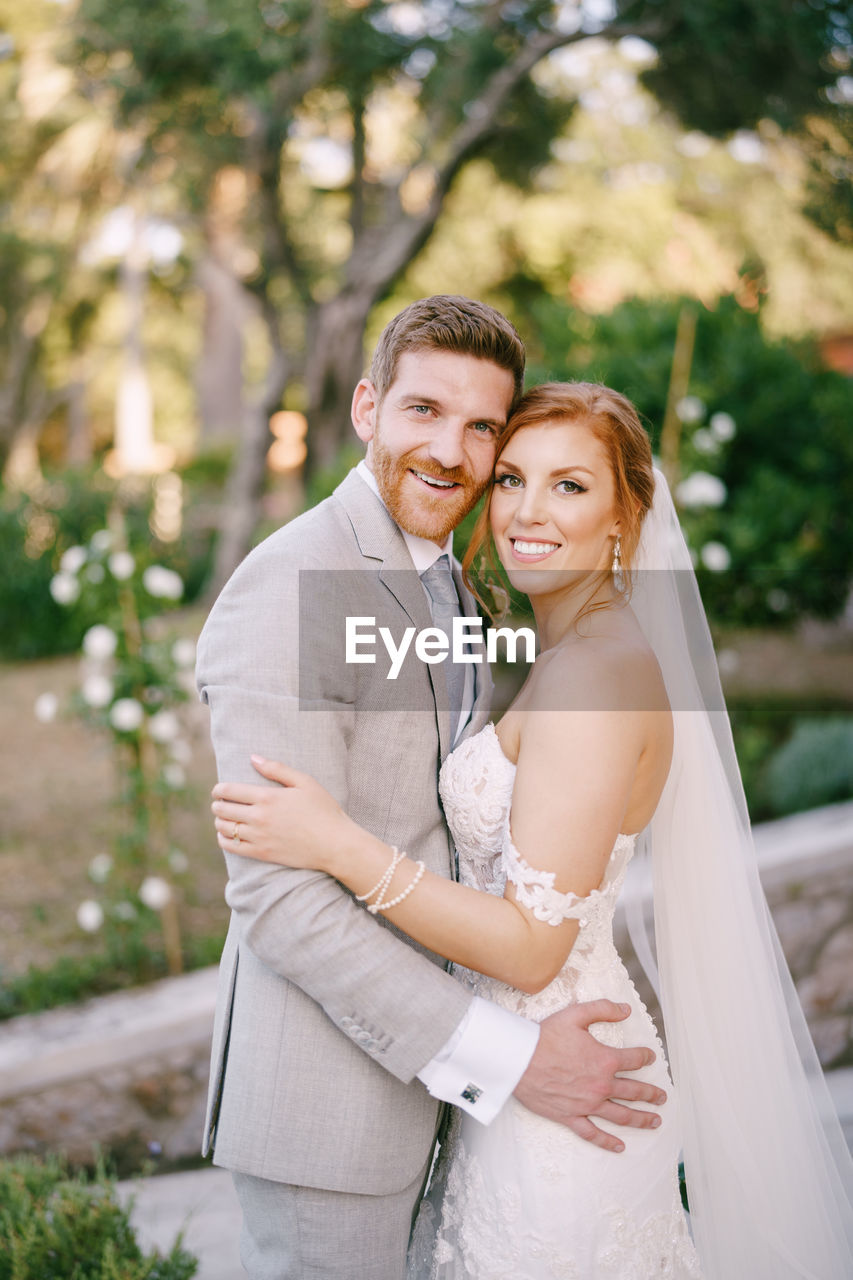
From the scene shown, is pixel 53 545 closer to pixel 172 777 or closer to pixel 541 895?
pixel 172 777

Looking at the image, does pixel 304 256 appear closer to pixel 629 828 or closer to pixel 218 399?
pixel 218 399

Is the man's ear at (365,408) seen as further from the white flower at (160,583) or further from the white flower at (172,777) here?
the white flower at (172,777)

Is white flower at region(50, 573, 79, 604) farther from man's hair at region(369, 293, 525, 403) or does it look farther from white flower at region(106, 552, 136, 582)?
man's hair at region(369, 293, 525, 403)

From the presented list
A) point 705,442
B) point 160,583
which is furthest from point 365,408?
point 705,442

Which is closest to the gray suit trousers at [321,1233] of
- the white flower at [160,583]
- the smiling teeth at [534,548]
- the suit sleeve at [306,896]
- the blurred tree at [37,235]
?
the suit sleeve at [306,896]

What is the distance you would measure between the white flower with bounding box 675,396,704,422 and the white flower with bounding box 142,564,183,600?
3062mm

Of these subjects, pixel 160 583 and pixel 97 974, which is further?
pixel 97 974

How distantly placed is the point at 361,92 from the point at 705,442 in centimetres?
611

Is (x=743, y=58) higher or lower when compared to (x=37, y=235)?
higher

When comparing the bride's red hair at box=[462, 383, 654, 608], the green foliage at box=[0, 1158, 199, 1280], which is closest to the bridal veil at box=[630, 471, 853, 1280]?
the bride's red hair at box=[462, 383, 654, 608]

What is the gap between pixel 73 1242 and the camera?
2.48 meters

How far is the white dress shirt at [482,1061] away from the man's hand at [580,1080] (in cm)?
4

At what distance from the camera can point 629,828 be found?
2.09 m

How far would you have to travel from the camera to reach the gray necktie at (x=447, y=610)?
2166 mm
